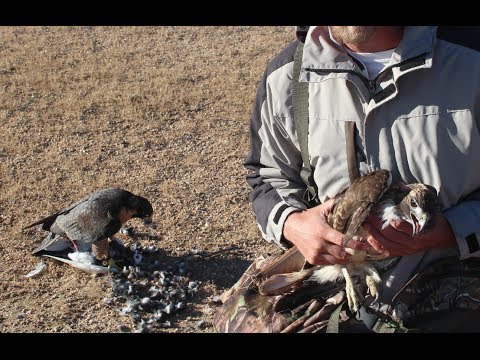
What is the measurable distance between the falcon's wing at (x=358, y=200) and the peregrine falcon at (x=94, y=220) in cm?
273

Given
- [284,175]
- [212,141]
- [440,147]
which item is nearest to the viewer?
[440,147]

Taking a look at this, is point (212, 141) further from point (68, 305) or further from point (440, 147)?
point (440, 147)

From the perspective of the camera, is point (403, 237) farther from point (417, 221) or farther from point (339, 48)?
point (339, 48)

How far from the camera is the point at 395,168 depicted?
3414mm

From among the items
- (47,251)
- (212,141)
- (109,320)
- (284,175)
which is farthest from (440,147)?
(212,141)

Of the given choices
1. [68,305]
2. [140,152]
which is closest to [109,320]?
[68,305]

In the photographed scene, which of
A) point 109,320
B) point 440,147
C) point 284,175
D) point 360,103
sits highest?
point 360,103

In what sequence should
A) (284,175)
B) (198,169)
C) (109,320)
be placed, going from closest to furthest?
(284,175) → (109,320) → (198,169)

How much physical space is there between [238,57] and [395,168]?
696 cm

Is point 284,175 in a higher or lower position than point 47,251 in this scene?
higher

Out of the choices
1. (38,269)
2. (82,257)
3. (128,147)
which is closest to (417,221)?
(82,257)

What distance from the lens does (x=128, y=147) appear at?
25.2 ft

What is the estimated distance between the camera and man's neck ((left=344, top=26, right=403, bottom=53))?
3363 millimetres

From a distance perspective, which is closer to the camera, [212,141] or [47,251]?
[47,251]
